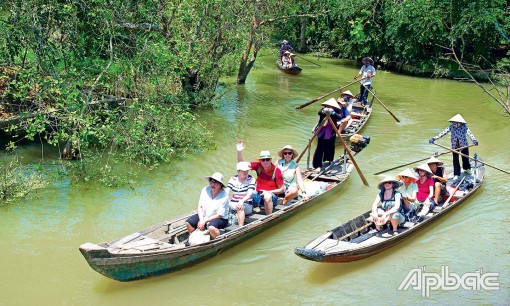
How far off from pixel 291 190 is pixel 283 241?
1009mm

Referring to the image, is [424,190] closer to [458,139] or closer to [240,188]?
[458,139]

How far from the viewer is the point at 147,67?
511 inches

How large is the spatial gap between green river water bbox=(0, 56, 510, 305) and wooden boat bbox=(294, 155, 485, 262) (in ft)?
0.81

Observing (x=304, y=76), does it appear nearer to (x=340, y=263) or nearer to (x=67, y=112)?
(x=67, y=112)

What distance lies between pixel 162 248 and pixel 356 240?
9.87ft

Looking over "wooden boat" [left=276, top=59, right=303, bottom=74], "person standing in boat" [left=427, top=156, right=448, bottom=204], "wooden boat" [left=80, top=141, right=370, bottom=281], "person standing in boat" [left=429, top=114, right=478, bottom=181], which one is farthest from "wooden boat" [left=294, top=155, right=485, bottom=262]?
"wooden boat" [left=276, top=59, right=303, bottom=74]

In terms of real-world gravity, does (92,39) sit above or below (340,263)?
above

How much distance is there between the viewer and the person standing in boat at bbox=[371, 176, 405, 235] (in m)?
9.69

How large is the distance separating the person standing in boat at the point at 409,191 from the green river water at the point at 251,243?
50cm

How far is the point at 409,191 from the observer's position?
10.5m

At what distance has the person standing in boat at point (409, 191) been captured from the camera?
10.2 meters

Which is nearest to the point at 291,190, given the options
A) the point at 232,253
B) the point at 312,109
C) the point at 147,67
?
the point at 232,253

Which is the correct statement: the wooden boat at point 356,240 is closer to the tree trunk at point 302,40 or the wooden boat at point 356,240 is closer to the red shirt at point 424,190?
the red shirt at point 424,190

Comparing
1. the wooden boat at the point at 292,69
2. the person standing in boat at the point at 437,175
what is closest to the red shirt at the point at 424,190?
the person standing in boat at the point at 437,175
